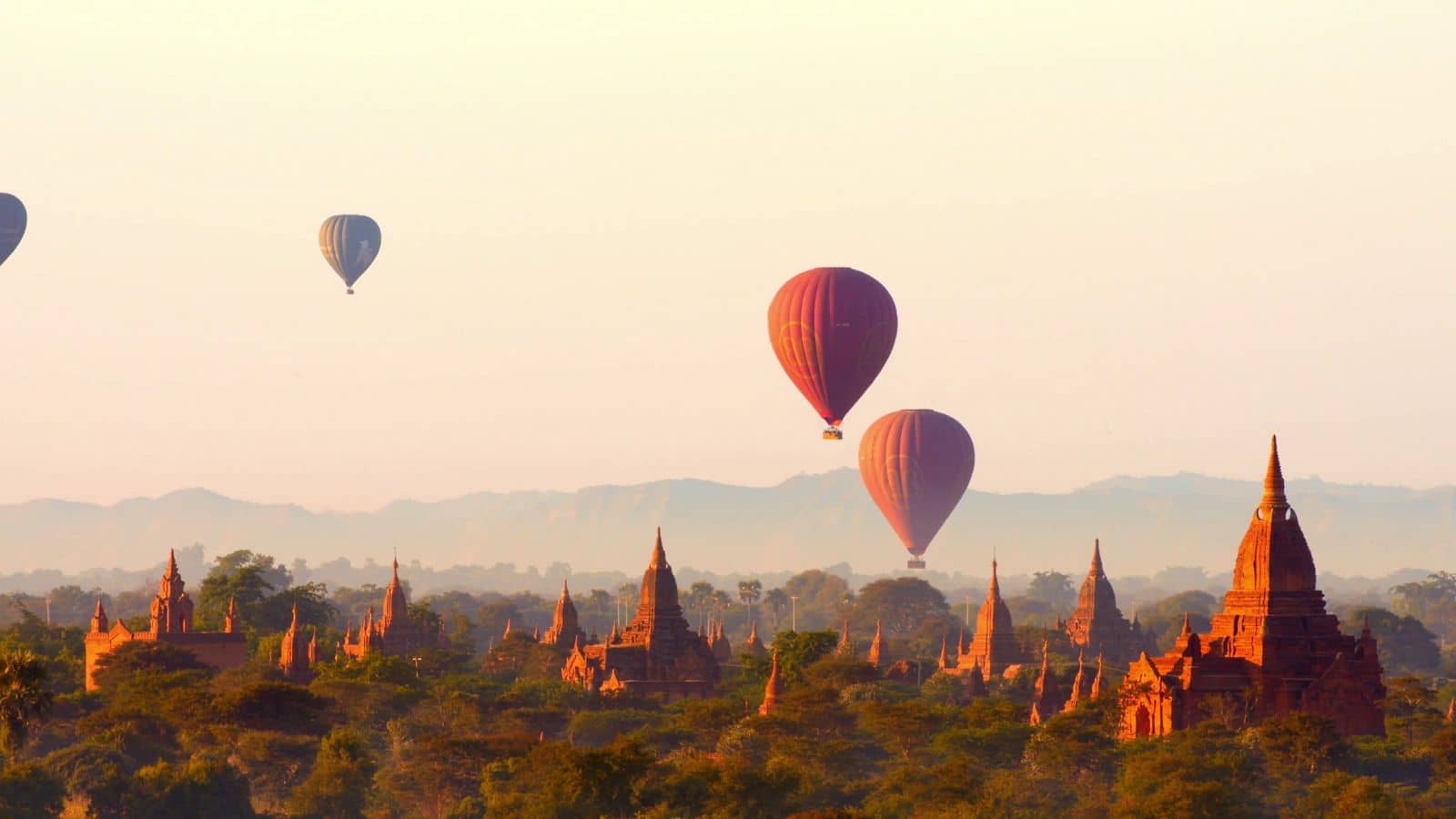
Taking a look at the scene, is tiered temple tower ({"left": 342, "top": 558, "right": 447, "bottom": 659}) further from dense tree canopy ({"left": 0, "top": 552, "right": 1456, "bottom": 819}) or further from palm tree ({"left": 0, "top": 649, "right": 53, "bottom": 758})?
palm tree ({"left": 0, "top": 649, "right": 53, "bottom": 758})

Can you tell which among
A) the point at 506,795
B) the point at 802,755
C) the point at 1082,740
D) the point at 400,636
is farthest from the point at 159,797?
the point at 400,636

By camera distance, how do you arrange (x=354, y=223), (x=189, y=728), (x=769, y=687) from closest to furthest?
(x=189, y=728) < (x=769, y=687) < (x=354, y=223)

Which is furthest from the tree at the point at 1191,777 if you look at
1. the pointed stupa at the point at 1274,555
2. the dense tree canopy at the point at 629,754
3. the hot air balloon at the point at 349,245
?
the hot air balloon at the point at 349,245

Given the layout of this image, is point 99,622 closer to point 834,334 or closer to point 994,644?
point 834,334

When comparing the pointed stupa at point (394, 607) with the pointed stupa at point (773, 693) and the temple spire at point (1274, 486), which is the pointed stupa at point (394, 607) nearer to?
the pointed stupa at point (773, 693)

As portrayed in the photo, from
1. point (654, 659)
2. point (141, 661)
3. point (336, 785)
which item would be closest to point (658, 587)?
point (654, 659)

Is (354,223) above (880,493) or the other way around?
above

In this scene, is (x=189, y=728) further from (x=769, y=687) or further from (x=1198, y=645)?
(x=1198, y=645)
